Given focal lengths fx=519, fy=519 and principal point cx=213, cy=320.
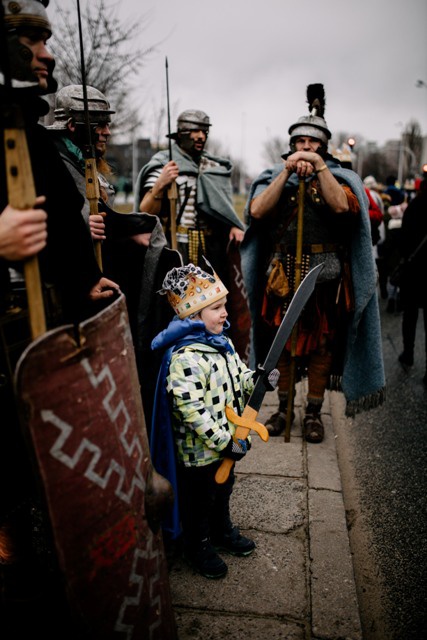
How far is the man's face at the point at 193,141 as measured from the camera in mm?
4027

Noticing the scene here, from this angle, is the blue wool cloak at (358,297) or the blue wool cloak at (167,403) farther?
the blue wool cloak at (358,297)

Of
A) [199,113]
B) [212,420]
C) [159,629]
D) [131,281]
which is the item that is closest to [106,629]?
[159,629]

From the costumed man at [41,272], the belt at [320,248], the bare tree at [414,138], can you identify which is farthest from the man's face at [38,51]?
the bare tree at [414,138]

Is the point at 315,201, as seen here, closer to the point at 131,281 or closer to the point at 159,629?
the point at 131,281

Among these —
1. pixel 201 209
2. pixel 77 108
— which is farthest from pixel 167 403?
pixel 201 209

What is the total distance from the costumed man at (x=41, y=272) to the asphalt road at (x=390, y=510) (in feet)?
4.21

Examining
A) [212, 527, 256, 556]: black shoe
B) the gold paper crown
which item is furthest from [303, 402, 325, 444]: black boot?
the gold paper crown

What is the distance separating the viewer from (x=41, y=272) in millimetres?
1606

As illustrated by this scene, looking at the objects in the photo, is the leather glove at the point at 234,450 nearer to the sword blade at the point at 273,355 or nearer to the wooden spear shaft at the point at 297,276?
the sword blade at the point at 273,355

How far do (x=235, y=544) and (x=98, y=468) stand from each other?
1.29 m

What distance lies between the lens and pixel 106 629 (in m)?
1.37

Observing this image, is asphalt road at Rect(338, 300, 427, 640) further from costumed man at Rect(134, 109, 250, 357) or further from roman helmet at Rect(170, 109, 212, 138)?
roman helmet at Rect(170, 109, 212, 138)

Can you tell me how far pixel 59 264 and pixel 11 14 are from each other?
73 centimetres

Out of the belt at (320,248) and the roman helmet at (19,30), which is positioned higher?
the roman helmet at (19,30)
